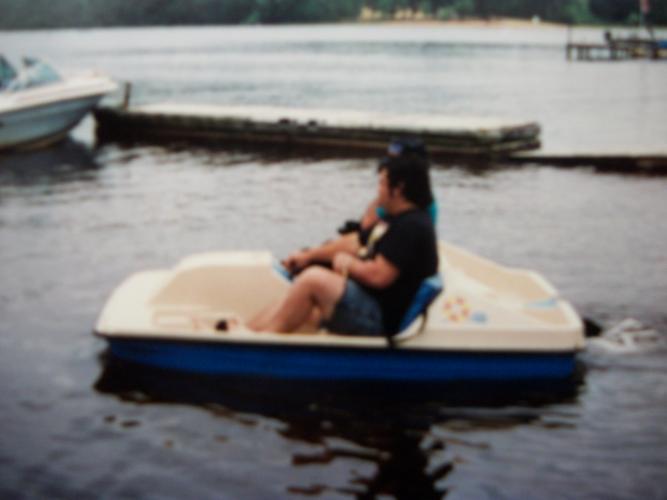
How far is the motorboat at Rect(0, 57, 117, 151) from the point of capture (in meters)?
24.8

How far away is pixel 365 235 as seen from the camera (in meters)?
7.88

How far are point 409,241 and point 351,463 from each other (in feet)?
5.19

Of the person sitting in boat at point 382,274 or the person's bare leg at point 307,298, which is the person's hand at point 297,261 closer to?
the person sitting in boat at point 382,274

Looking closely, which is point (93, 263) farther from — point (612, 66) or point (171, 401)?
point (612, 66)

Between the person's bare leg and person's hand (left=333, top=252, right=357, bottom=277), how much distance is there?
57mm

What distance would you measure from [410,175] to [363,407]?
185 centimetres

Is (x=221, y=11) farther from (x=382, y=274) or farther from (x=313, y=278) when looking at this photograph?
(x=382, y=274)

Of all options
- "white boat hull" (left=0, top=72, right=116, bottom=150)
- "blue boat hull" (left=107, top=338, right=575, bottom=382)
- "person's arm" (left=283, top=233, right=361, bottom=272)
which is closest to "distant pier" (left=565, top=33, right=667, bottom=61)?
"white boat hull" (left=0, top=72, right=116, bottom=150)

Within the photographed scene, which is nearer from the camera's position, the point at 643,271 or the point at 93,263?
the point at 643,271

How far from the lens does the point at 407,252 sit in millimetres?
7047

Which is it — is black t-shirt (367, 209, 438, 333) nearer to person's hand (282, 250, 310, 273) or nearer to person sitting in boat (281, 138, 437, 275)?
person sitting in boat (281, 138, 437, 275)

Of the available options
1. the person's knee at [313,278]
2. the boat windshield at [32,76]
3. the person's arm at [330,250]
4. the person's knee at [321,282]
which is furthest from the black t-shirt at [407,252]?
the boat windshield at [32,76]

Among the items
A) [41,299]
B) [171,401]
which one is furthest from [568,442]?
[41,299]

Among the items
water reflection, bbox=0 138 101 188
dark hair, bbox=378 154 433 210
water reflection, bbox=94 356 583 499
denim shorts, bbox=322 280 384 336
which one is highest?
dark hair, bbox=378 154 433 210
